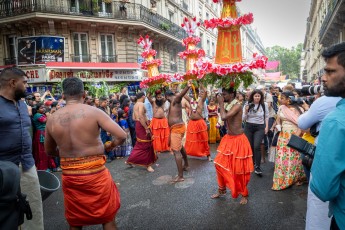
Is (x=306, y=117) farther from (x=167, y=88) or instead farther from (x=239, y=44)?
(x=167, y=88)

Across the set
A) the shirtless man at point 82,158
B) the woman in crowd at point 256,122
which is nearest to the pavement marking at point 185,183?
the woman in crowd at point 256,122

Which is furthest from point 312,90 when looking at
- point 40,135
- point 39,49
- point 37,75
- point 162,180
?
point 37,75

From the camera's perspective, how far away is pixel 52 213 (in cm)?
427

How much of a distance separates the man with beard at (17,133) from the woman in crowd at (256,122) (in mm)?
4245

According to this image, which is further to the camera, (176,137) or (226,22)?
(176,137)

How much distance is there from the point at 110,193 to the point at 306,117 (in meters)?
2.20

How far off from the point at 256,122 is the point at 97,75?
47.0ft

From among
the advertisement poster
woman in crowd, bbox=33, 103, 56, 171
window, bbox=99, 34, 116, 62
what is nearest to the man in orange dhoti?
woman in crowd, bbox=33, 103, 56, 171

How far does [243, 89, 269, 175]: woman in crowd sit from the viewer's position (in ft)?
18.6

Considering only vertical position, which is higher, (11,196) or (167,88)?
(167,88)

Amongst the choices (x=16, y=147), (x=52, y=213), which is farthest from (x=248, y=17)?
(x=52, y=213)

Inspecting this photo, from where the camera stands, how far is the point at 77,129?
268cm

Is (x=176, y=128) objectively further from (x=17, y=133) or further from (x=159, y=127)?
(x=17, y=133)

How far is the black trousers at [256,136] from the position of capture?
5641 millimetres
